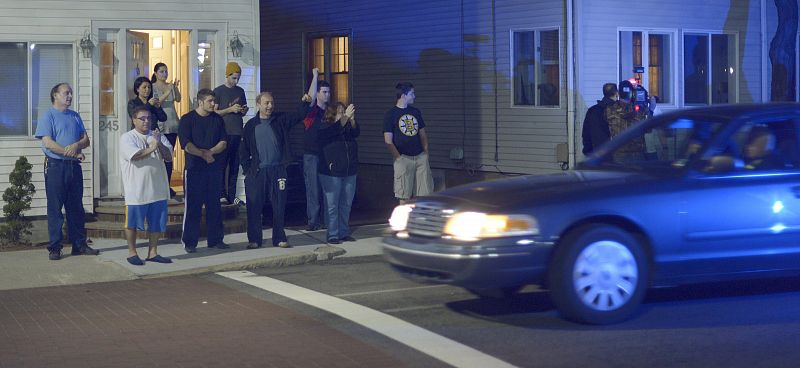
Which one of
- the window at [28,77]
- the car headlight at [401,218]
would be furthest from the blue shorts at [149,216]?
the car headlight at [401,218]

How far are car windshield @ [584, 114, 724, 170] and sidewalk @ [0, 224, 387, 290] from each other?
13.5ft

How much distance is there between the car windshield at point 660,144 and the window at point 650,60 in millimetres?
8730

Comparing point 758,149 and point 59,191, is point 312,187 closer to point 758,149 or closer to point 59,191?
point 59,191

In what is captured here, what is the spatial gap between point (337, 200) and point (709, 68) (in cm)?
842

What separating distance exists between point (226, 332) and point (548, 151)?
10.7 meters

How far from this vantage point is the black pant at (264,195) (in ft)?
44.4

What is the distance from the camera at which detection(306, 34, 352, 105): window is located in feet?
74.9

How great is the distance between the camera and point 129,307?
33.3ft

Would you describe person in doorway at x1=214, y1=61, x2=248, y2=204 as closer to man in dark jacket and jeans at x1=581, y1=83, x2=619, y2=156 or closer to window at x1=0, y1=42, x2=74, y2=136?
window at x1=0, y1=42, x2=74, y2=136

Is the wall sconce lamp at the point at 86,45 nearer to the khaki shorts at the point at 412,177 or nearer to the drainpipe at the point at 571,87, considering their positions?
the khaki shorts at the point at 412,177

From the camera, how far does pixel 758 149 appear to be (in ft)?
30.8

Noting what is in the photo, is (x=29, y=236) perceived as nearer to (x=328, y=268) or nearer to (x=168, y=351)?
(x=328, y=268)

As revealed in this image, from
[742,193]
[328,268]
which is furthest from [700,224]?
[328,268]

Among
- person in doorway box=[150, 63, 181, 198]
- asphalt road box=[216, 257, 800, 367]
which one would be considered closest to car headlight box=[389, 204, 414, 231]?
asphalt road box=[216, 257, 800, 367]
